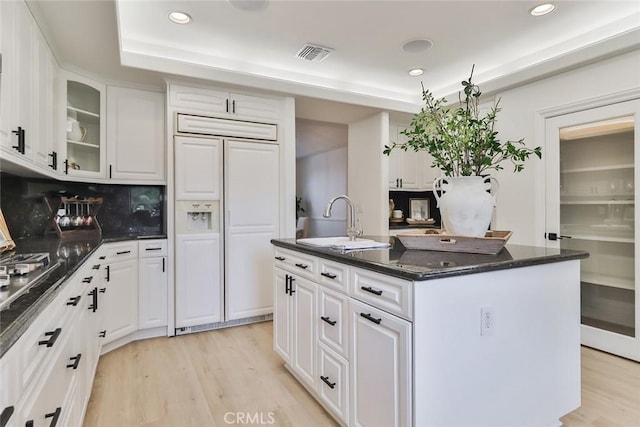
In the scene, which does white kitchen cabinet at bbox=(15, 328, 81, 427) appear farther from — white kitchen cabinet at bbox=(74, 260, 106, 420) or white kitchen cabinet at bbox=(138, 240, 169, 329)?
white kitchen cabinet at bbox=(138, 240, 169, 329)

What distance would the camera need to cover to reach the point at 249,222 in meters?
3.55

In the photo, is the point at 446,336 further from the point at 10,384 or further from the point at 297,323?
the point at 10,384

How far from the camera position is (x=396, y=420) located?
1.40 m

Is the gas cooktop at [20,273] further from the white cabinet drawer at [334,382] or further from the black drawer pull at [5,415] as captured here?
the white cabinet drawer at [334,382]

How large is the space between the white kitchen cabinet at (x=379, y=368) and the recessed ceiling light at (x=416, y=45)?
2528mm

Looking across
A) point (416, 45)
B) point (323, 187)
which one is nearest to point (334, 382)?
point (416, 45)

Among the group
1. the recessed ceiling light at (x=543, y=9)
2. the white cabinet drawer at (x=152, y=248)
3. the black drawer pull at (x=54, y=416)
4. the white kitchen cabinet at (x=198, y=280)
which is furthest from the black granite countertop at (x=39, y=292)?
the recessed ceiling light at (x=543, y=9)

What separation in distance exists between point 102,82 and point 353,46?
2287mm

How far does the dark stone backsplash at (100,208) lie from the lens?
263 cm

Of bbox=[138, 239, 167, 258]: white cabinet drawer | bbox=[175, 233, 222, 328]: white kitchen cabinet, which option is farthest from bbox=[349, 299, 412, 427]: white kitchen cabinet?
bbox=[138, 239, 167, 258]: white cabinet drawer

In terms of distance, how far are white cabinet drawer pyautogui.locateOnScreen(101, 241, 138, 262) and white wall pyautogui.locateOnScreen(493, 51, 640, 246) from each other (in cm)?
354

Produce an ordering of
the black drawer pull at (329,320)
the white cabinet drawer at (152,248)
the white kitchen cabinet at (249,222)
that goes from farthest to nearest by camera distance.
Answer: the white kitchen cabinet at (249,222)
the white cabinet drawer at (152,248)
the black drawer pull at (329,320)

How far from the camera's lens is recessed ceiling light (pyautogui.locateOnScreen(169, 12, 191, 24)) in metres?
2.66

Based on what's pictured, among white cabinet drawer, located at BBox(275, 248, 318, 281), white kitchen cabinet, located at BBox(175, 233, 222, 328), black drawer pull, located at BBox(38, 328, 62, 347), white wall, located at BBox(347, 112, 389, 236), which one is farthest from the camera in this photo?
white wall, located at BBox(347, 112, 389, 236)
